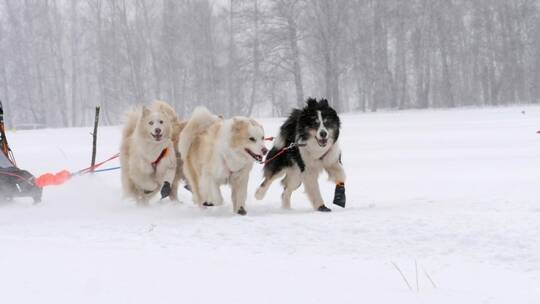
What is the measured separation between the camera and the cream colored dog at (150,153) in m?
6.91

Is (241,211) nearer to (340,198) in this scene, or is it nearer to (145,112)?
(340,198)

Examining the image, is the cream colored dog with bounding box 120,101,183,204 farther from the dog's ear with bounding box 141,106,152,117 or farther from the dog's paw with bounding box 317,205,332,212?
the dog's paw with bounding box 317,205,332,212

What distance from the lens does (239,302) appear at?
2.91 m

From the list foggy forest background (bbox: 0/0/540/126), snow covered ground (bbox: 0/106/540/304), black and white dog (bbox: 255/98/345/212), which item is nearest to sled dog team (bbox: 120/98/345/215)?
black and white dog (bbox: 255/98/345/212)

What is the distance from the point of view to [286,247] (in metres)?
4.36

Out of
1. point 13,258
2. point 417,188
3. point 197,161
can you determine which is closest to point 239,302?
point 13,258

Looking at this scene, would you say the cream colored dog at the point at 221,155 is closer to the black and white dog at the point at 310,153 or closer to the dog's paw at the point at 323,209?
the black and white dog at the point at 310,153

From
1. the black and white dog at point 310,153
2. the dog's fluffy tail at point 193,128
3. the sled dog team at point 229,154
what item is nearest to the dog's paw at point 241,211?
the sled dog team at point 229,154

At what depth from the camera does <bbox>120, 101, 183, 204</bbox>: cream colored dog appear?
6.91 m

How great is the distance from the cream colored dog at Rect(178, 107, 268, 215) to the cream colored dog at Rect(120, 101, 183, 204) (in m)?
0.41

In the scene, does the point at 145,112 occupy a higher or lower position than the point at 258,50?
lower

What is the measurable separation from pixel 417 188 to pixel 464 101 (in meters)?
41.3

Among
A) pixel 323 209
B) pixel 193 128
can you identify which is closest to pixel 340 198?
pixel 323 209

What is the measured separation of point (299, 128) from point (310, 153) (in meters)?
0.33
